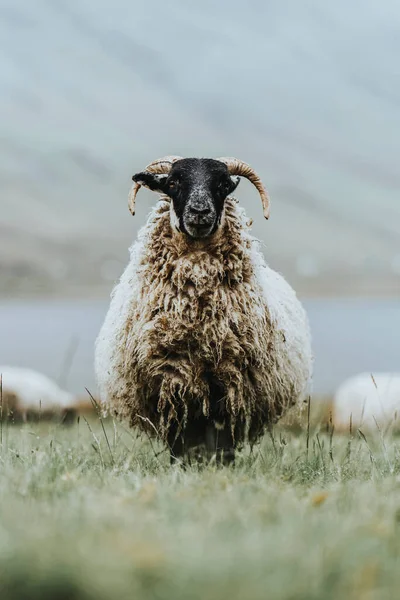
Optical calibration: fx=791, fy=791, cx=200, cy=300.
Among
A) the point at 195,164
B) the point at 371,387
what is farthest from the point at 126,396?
the point at 371,387

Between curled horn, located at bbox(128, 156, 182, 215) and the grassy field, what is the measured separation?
2547 mm

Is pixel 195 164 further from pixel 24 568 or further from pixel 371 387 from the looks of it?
pixel 371 387

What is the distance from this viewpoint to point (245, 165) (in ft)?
20.5

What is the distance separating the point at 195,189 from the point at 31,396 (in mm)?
6076

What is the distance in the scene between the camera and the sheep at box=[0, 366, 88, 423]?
34.8 feet

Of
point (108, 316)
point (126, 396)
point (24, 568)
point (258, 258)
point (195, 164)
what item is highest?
point (195, 164)

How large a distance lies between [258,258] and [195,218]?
29.4 inches

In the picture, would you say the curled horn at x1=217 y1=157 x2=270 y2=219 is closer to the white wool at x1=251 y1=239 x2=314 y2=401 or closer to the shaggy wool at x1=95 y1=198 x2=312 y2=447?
the shaggy wool at x1=95 y1=198 x2=312 y2=447

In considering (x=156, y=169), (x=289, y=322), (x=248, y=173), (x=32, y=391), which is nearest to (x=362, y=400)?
(x=32, y=391)

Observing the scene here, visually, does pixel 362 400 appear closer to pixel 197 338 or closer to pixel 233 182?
pixel 233 182

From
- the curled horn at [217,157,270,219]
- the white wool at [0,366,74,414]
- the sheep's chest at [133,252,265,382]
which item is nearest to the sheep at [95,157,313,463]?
the sheep's chest at [133,252,265,382]

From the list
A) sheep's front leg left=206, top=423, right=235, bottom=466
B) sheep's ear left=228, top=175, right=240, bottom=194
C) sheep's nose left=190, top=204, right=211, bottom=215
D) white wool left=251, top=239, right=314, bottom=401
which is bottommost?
sheep's front leg left=206, top=423, right=235, bottom=466

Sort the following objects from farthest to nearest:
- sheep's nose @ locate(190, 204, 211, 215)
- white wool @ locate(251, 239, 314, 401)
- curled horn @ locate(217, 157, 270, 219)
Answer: curled horn @ locate(217, 157, 270, 219), white wool @ locate(251, 239, 314, 401), sheep's nose @ locate(190, 204, 211, 215)

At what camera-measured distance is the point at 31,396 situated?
1075cm
